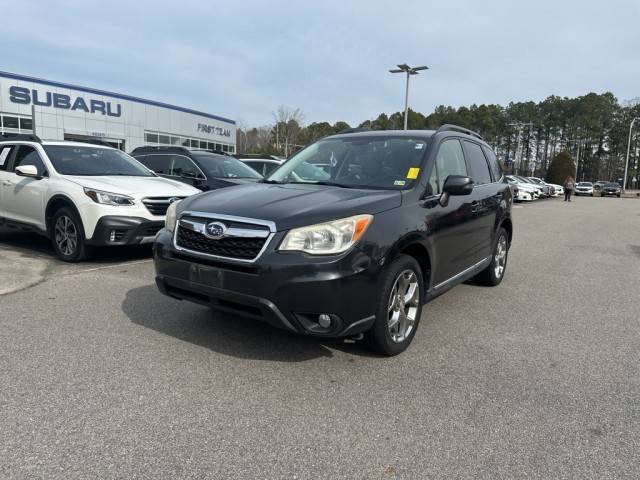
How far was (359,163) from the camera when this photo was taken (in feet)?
14.9

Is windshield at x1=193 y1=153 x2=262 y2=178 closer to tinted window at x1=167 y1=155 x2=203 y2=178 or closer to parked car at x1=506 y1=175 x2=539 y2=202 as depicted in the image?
tinted window at x1=167 y1=155 x2=203 y2=178

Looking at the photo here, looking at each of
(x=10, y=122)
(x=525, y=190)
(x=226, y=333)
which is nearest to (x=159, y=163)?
(x=226, y=333)

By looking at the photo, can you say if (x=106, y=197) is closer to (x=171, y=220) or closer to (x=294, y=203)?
(x=171, y=220)

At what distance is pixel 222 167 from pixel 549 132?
99557 mm

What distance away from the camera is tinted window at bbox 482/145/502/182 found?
6062 mm

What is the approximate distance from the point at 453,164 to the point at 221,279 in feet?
8.58

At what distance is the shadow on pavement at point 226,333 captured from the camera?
149 inches

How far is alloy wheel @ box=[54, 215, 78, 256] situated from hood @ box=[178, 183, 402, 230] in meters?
3.34

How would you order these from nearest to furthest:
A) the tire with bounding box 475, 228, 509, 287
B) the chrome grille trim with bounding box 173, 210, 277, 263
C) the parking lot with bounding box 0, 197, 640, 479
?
the parking lot with bounding box 0, 197, 640, 479 → the chrome grille trim with bounding box 173, 210, 277, 263 → the tire with bounding box 475, 228, 509, 287

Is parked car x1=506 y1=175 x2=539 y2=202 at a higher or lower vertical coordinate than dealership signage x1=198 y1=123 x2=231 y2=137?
lower

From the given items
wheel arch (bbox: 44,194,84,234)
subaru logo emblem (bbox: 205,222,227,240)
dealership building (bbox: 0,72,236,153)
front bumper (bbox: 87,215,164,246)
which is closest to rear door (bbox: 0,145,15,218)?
wheel arch (bbox: 44,194,84,234)

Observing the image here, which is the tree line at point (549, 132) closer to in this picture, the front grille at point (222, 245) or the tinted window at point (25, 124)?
the tinted window at point (25, 124)

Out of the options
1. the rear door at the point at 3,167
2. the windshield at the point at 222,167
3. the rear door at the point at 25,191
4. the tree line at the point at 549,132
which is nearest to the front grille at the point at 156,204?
the rear door at the point at 25,191

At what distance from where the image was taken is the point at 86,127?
35.7 meters
